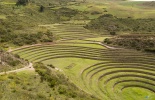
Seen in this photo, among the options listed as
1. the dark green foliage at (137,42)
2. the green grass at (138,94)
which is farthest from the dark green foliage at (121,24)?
the green grass at (138,94)

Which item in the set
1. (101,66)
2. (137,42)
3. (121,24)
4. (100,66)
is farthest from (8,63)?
(121,24)

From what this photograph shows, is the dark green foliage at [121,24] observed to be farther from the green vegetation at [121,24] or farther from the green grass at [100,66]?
the green grass at [100,66]

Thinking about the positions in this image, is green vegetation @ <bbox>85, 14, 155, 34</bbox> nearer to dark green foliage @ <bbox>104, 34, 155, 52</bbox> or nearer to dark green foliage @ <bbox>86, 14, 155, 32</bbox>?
dark green foliage @ <bbox>86, 14, 155, 32</bbox>

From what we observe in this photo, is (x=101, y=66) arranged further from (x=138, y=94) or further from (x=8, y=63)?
(x=8, y=63)

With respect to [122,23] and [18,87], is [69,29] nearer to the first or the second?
→ [122,23]

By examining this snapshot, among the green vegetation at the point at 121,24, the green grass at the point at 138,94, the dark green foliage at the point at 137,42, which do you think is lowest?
the green grass at the point at 138,94

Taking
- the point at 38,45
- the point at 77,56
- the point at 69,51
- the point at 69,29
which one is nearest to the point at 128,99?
the point at 77,56
